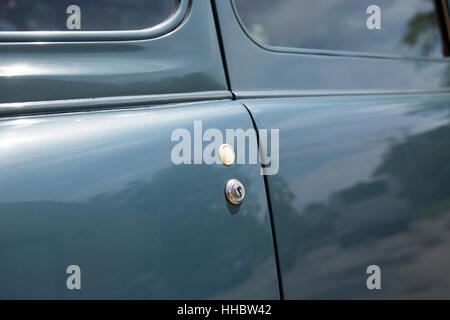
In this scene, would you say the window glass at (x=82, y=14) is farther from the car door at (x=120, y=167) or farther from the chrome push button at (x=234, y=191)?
the chrome push button at (x=234, y=191)

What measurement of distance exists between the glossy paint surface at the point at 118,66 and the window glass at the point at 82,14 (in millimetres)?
51

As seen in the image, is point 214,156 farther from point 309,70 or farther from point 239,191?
point 309,70

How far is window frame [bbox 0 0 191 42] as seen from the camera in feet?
3.96

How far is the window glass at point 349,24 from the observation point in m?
1.62

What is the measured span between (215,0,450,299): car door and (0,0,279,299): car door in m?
0.09

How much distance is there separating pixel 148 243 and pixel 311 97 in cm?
72

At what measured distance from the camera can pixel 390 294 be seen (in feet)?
4.90

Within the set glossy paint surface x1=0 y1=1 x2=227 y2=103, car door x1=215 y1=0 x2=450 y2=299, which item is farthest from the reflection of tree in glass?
glossy paint surface x1=0 y1=1 x2=227 y2=103

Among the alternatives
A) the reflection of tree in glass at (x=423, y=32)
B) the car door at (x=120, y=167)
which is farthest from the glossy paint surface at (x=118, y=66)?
the reflection of tree in glass at (x=423, y=32)

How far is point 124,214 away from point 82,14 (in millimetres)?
533

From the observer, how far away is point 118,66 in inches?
51.5

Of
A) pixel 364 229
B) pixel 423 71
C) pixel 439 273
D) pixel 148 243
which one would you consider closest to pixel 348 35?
pixel 423 71

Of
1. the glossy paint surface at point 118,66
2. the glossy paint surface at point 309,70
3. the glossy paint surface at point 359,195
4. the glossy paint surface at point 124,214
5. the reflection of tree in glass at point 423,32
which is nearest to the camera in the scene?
the glossy paint surface at point 124,214
